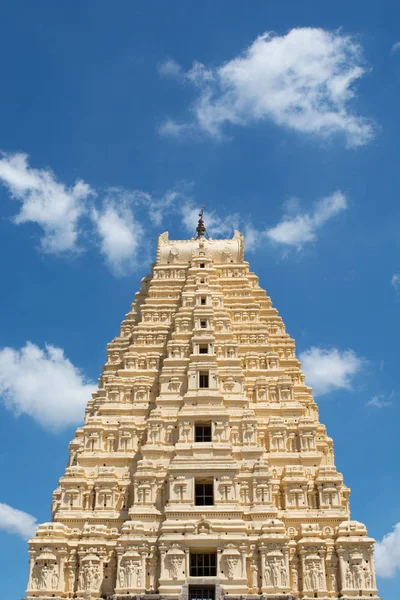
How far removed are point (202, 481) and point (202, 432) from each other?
3.46m

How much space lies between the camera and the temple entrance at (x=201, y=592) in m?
37.7

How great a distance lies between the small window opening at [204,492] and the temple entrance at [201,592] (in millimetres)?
4988

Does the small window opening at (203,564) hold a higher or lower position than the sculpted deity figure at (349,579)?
higher

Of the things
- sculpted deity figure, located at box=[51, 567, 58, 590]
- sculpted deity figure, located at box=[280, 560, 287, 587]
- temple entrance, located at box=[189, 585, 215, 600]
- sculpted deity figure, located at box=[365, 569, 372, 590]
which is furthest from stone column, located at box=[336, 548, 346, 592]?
sculpted deity figure, located at box=[51, 567, 58, 590]

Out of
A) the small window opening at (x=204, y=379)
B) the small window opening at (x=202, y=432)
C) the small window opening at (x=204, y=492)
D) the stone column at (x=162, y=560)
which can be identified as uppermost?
the small window opening at (x=204, y=379)

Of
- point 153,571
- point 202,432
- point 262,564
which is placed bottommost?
point 153,571

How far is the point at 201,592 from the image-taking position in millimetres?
37906

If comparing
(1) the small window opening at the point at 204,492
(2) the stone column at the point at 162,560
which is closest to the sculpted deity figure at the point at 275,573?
(1) the small window opening at the point at 204,492

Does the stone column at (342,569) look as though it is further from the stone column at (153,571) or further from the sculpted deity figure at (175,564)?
the stone column at (153,571)

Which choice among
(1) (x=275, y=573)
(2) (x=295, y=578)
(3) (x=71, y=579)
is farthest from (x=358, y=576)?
(3) (x=71, y=579)

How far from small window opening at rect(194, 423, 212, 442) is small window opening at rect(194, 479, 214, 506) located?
9.42ft

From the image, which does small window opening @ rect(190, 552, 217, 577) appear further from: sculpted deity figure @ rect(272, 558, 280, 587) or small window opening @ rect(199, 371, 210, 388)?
small window opening @ rect(199, 371, 210, 388)

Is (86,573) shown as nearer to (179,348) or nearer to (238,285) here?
(179,348)

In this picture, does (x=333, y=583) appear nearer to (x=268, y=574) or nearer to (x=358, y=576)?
(x=358, y=576)
